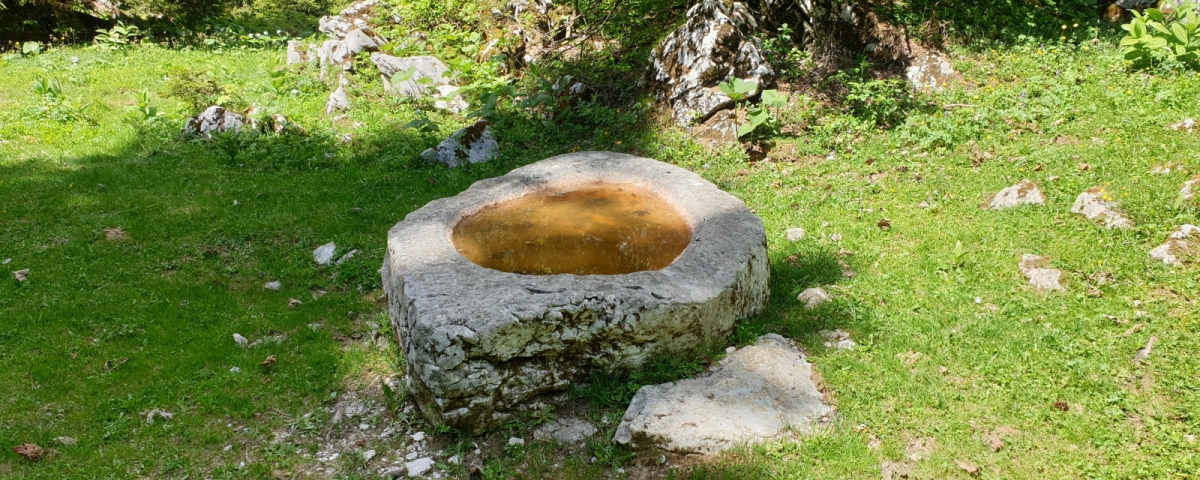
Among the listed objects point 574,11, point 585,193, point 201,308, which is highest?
point 574,11

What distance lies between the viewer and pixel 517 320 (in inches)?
177

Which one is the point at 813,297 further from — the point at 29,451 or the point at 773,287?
the point at 29,451

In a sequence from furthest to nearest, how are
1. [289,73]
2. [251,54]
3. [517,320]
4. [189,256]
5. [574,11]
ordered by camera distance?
[251,54]
[289,73]
[574,11]
[189,256]
[517,320]

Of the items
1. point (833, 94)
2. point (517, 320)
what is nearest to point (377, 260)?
point (517, 320)

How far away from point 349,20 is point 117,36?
15.9 ft

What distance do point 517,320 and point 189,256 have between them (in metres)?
4.61

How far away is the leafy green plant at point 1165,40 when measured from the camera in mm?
8289

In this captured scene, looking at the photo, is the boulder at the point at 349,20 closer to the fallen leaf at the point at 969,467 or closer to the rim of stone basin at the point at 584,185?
the rim of stone basin at the point at 584,185

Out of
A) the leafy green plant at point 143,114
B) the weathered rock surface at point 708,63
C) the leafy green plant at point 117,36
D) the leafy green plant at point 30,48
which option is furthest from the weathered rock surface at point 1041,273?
the leafy green plant at point 30,48

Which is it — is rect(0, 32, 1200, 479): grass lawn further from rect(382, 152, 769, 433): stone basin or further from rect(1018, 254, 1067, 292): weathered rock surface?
rect(382, 152, 769, 433): stone basin

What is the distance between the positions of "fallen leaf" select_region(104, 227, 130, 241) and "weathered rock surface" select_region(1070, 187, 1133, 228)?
948cm

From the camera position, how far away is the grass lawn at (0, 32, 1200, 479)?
14.6 ft

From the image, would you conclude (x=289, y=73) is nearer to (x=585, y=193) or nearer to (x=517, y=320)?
(x=585, y=193)

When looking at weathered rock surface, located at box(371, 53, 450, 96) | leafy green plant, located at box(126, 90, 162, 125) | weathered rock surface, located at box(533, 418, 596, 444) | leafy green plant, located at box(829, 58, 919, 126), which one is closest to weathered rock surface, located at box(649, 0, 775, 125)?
leafy green plant, located at box(829, 58, 919, 126)
